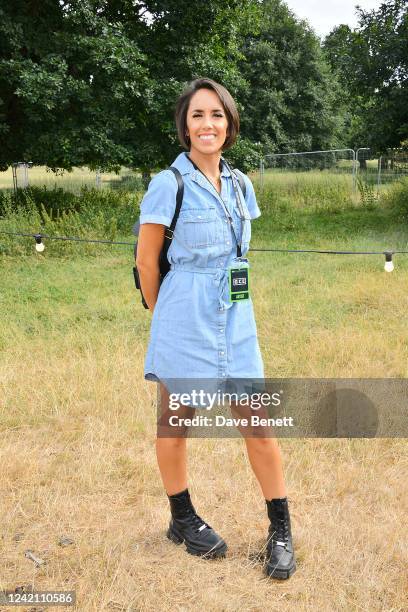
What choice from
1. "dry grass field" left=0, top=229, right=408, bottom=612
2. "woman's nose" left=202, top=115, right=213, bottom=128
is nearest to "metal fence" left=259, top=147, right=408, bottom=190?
"dry grass field" left=0, top=229, right=408, bottom=612

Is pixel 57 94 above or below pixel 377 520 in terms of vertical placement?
above

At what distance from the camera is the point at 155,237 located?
227cm

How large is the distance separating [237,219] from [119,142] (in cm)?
1155

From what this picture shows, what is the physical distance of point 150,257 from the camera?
2.31 meters

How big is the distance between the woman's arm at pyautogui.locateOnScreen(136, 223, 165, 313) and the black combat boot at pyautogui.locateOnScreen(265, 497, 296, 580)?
38.2 inches

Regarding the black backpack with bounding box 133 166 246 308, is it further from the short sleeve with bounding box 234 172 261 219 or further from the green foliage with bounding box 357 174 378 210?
the green foliage with bounding box 357 174 378 210

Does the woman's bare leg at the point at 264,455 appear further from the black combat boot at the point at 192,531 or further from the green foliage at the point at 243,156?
the green foliage at the point at 243,156

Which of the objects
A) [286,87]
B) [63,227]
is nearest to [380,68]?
[63,227]

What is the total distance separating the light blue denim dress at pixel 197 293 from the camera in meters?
2.23

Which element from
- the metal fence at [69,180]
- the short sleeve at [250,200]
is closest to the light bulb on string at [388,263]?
the short sleeve at [250,200]

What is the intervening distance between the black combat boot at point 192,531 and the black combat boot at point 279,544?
0.21 m

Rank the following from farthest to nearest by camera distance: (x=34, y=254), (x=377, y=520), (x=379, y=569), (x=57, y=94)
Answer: (x=57, y=94) → (x=34, y=254) → (x=377, y=520) → (x=379, y=569)

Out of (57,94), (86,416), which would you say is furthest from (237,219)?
(57,94)

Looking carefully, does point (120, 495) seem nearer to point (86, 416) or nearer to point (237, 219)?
point (86, 416)
